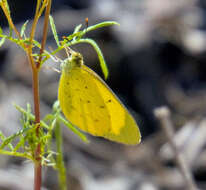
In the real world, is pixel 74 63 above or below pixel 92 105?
above

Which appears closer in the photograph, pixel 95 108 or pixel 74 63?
pixel 74 63

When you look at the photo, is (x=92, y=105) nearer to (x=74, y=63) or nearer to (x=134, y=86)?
(x=74, y=63)

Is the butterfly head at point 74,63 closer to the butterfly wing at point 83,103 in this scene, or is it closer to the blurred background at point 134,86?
the butterfly wing at point 83,103

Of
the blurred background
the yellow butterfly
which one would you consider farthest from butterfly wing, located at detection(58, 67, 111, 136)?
the blurred background

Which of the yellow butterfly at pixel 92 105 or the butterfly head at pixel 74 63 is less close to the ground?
the butterfly head at pixel 74 63

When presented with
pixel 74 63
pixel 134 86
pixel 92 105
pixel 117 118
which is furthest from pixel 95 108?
pixel 134 86

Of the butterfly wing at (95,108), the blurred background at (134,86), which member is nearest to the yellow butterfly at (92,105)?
the butterfly wing at (95,108)

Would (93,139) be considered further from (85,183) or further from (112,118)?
(112,118)
